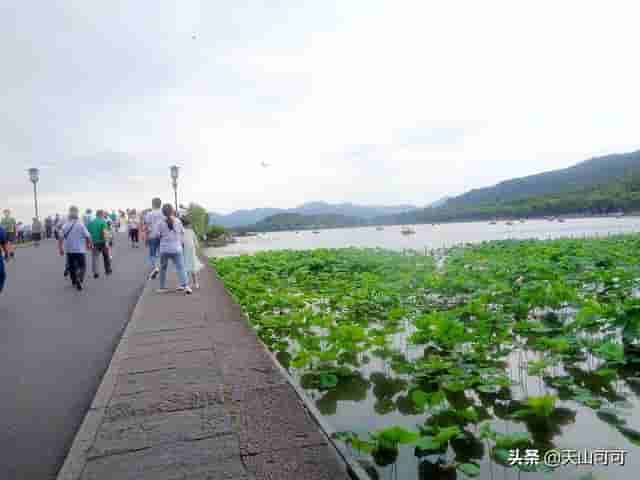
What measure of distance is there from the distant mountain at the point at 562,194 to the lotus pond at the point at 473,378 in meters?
91.3

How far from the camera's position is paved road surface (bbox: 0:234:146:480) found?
10.4 feet

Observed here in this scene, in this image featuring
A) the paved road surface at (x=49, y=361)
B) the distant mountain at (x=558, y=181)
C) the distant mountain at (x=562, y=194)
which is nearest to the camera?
the paved road surface at (x=49, y=361)

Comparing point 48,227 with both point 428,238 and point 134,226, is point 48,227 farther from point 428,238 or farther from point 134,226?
point 428,238

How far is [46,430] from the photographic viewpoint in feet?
11.2

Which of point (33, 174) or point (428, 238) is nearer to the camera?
point (33, 174)

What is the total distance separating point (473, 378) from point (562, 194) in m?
131

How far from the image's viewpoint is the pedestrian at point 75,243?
32.6 feet

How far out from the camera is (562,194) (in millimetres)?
117875

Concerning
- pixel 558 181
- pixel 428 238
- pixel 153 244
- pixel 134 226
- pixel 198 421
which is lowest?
pixel 428 238

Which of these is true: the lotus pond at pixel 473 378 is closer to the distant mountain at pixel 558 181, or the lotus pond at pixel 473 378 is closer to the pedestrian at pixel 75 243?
the pedestrian at pixel 75 243

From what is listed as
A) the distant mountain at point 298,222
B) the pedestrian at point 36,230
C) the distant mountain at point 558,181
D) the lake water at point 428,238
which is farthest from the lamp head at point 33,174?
the distant mountain at point 558,181

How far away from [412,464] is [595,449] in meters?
1.46

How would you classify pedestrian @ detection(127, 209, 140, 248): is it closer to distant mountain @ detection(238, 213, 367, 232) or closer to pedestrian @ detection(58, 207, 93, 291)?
pedestrian @ detection(58, 207, 93, 291)

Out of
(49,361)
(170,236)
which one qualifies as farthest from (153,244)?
(49,361)
